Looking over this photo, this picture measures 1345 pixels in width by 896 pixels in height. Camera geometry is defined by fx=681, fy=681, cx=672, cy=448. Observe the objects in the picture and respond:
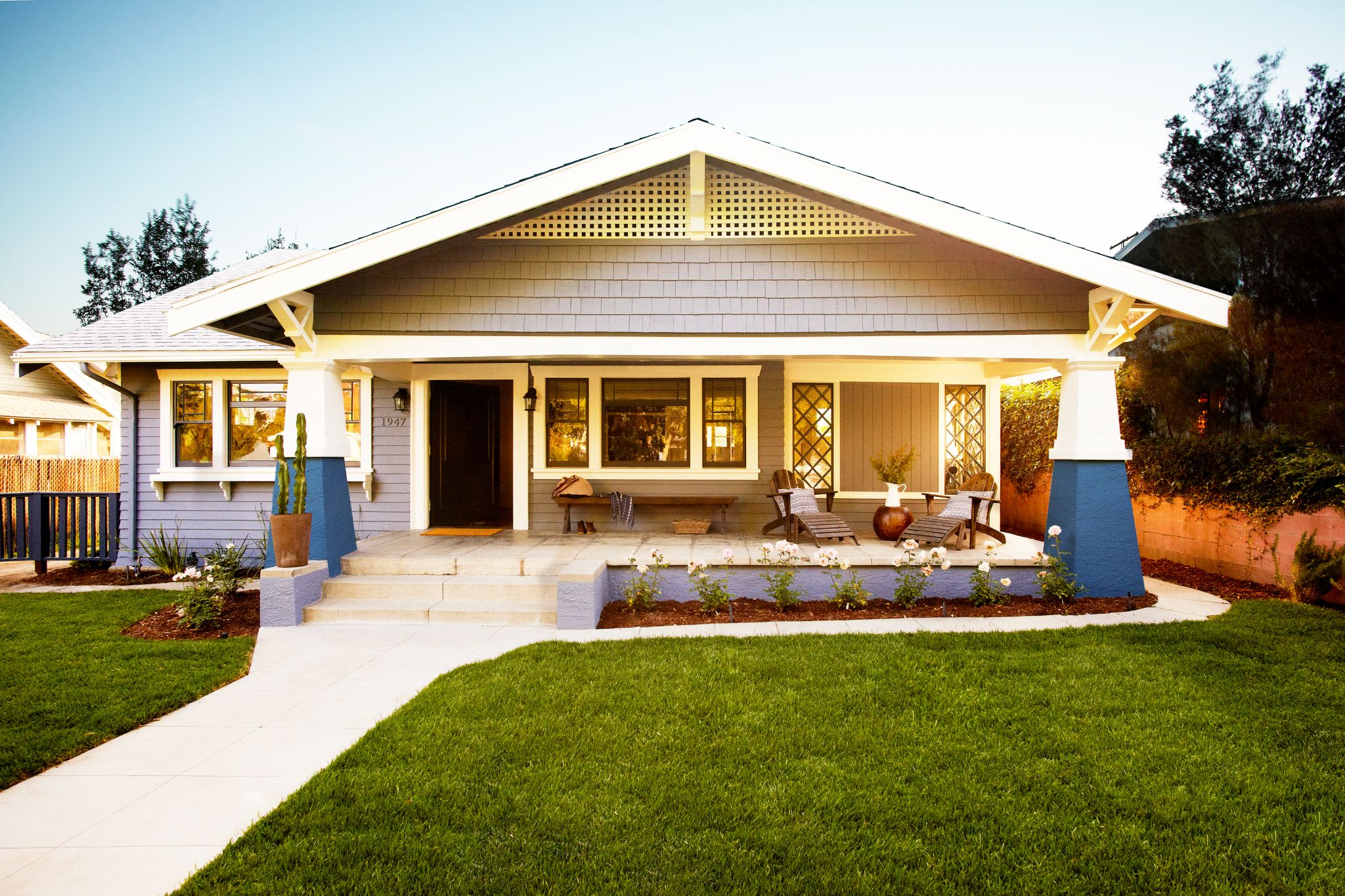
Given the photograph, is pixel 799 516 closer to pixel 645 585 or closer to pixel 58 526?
pixel 645 585

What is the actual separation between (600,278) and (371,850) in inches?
200

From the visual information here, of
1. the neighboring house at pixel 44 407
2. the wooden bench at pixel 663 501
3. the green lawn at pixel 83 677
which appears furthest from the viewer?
the neighboring house at pixel 44 407

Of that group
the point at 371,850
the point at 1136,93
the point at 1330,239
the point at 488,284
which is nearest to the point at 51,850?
the point at 371,850

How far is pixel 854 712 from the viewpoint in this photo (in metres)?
3.67

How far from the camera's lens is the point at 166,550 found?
8.63 metres

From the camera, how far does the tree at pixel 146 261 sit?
26.6m

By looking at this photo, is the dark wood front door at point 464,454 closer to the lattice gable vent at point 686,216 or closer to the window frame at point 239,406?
the window frame at point 239,406

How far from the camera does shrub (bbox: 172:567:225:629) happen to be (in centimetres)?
584

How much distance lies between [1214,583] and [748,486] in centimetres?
507

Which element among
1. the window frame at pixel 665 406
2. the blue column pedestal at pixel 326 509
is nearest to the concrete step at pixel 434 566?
the blue column pedestal at pixel 326 509

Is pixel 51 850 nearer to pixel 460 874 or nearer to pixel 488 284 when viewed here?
pixel 460 874

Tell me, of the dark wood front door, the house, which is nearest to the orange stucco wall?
the house

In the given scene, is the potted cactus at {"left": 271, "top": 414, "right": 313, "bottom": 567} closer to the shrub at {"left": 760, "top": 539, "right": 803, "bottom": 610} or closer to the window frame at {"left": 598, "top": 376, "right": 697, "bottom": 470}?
the window frame at {"left": 598, "top": 376, "right": 697, "bottom": 470}

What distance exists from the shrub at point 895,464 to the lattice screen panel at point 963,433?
1.94ft
